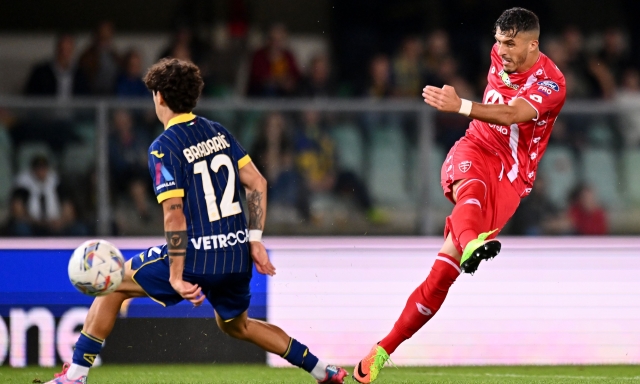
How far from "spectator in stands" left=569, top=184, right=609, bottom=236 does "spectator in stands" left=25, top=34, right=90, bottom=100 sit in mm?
5038

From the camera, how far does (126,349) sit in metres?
6.80

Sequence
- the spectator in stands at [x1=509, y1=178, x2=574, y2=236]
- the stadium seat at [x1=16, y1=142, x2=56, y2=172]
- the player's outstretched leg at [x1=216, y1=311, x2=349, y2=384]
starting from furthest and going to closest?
the spectator in stands at [x1=509, y1=178, x2=574, y2=236]
the stadium seat at [x1=16, y1=142, x2=56, y2=172]
the player's outstretched leg at [x1=216, y1=311, x2=349, y2=384]

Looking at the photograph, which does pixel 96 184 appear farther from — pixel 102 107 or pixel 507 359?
pixel 507 359

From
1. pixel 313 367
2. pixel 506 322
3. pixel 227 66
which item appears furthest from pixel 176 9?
pixel 313 367

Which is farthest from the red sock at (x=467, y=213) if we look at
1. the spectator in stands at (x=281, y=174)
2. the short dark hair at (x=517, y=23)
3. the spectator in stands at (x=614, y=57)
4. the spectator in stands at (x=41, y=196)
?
the spectator in stands at (x=614, y=57)

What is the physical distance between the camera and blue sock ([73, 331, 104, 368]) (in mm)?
5125

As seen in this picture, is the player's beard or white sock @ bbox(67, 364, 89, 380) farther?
the player's beard

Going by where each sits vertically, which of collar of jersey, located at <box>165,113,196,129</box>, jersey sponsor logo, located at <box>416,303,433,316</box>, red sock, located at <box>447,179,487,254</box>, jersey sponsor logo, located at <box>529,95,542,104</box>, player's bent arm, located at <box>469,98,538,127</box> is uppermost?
jersey sponsor logo, located at <box>529,95,542,104</box>

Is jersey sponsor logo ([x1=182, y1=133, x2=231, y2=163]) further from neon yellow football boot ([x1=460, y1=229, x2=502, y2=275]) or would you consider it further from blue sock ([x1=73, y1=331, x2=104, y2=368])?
neon yellow football boot ([x1=460, y1=229, x2=502, y2=275])

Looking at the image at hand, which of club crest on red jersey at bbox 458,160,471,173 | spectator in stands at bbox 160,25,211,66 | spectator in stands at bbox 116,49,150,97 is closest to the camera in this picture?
club crest on red jersey at bbox 458,160,471,173

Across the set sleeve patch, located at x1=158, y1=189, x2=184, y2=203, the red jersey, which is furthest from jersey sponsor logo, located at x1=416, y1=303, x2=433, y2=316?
sleeve patch, located at x1=158, y1=189, x2=184, y2=203

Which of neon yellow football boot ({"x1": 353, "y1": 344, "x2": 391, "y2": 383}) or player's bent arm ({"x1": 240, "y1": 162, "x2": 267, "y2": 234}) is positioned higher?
player's bent arm ({"x1": 240, "y1": 162, "x2": 267, "y2": 234})

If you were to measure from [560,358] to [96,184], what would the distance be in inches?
161

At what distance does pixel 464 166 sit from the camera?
580 cm
